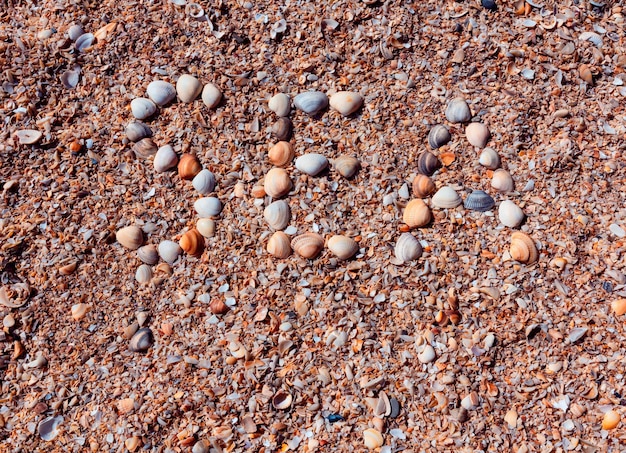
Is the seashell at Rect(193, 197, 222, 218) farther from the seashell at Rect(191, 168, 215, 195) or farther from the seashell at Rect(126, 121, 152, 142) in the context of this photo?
the seashell at Rect(126, 121, 152, 142)

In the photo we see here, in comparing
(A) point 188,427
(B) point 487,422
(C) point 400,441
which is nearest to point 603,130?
(B) point 487,422

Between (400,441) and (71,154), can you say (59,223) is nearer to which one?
(71,154)

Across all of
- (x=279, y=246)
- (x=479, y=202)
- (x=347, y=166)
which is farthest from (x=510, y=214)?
(x=279, y=246)

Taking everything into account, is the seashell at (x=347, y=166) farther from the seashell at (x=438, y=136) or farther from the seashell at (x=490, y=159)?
the seashell at (x=490, y=159)

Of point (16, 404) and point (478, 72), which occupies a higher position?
point (478, 72)

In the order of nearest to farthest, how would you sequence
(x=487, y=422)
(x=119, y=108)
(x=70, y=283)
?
(x=487, y=422) < (x=70, y=283) < (x=119, y=108)

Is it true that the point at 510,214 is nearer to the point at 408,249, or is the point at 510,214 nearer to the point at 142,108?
the point at 408,249

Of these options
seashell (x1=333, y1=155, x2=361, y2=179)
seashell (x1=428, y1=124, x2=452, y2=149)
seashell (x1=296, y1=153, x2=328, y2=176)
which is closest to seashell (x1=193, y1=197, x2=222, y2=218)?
seashell (x1=296, y1=153, x2=328, y2=176)
